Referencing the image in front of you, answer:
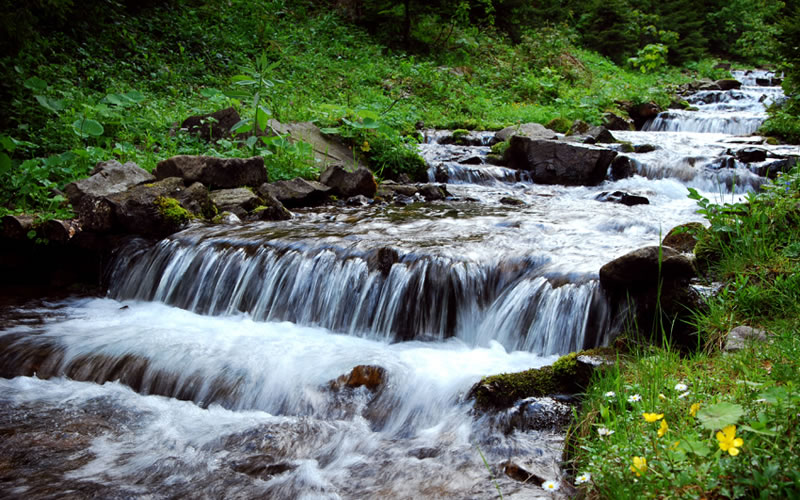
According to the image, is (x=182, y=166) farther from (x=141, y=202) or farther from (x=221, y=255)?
(x=221, y=255)

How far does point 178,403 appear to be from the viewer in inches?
156

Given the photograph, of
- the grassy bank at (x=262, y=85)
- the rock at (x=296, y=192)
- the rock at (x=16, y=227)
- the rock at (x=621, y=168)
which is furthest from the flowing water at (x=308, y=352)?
the rock at (x=621, y=168)

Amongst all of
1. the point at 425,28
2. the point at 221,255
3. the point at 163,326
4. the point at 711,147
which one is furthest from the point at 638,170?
the point at 425,28

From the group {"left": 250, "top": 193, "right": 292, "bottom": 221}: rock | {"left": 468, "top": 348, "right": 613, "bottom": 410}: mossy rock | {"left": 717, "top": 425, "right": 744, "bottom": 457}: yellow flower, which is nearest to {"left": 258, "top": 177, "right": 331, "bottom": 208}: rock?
{"left": 250, "top": 193, "right": 292, "bottom": 221}: rock

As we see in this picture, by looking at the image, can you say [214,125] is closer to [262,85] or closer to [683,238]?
[262,85]

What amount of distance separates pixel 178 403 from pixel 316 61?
15.0 metres

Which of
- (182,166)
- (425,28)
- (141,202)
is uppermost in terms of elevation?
(425,28)

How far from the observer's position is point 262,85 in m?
8.89

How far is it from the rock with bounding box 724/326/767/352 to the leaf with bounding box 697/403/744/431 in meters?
1.22

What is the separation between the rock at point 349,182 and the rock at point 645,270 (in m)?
5.07

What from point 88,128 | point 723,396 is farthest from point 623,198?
point 88,128

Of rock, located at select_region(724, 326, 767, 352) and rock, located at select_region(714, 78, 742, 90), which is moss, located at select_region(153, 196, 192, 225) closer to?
rock, located at select_region(724, 326, 767, 352)

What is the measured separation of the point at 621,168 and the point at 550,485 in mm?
9067

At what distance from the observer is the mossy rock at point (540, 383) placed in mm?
3287
